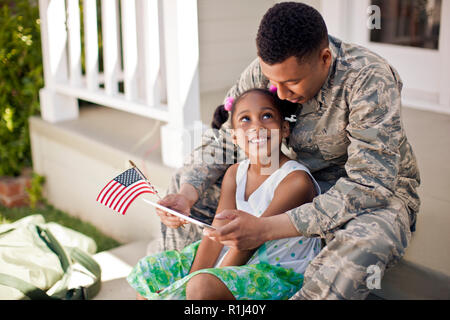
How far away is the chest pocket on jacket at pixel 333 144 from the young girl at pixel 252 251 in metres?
0.11

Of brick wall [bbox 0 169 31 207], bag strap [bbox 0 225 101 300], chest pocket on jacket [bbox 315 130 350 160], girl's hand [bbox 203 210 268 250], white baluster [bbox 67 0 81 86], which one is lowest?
brick wall [bbox 0 169 31 207]

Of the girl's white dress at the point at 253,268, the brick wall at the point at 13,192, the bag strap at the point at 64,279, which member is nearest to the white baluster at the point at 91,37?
the brick wall at the point at 13,192

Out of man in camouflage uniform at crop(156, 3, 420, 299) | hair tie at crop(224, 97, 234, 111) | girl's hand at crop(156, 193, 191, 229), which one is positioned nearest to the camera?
man in camouflage uniform at crop(156, 3, 420, 299)

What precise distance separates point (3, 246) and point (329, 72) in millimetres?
1794

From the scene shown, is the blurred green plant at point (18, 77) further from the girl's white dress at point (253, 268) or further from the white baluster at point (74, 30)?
the girl's white dress at point (253, 268)

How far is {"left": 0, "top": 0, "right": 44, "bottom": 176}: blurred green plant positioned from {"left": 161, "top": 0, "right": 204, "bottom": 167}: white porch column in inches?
64.1

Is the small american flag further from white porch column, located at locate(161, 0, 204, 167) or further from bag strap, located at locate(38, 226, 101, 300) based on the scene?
white porch column, located at locate(161, 0, 204, 167)

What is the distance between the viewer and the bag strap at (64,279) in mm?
2633

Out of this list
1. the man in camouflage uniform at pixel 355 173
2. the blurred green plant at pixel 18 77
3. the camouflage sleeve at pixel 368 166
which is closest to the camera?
the man in camouflage uniform at pixel 355 173

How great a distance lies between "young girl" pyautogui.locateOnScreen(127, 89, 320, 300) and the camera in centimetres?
193

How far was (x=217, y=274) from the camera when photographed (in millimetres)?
1895

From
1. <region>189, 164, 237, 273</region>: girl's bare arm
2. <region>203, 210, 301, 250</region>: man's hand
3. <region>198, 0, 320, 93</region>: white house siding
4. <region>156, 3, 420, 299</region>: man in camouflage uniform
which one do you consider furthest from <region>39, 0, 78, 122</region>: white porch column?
<region>203, 210, 301, 250</region>: man's hand
